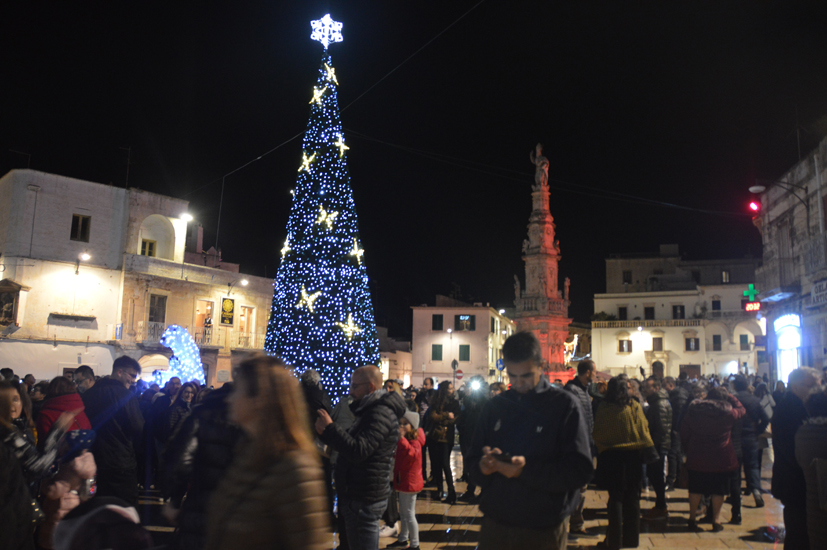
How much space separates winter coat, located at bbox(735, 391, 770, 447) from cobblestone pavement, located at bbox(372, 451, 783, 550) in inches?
38.4

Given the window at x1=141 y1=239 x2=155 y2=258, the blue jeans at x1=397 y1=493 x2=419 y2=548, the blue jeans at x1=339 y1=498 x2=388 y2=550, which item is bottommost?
the blue jeans at x1=397 y1=493 x2=419 y2=548

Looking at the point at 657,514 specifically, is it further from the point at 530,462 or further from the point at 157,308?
the point at 157,308

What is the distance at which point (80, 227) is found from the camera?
24938mm

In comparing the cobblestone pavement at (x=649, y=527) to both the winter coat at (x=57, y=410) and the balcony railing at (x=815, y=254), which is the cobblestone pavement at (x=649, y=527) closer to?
the winter coat at (x=57, y=410)

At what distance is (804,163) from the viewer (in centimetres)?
2000

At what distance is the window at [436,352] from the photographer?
50219mm

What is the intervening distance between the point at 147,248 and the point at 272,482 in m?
27.4

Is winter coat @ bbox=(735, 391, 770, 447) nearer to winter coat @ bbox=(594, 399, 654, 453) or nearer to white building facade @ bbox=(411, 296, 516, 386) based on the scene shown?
winter coat @ bbox=(594, 399, 654, 453)

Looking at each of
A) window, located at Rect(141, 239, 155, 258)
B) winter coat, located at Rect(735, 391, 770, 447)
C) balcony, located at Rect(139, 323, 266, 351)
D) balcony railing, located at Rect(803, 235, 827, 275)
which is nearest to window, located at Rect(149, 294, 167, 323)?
balcony, located at Rect(139, 323, 266, 351)

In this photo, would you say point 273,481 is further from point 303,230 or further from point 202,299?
point 202,299

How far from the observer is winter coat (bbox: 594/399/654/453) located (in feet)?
21.5

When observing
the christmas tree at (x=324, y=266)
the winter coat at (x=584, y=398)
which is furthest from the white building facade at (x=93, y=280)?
the winter coat at (x=584, y=398)

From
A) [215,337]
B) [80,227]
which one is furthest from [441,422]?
[215,337]

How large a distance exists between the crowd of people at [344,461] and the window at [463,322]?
42.0 m
